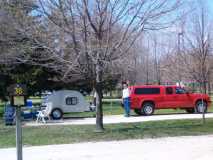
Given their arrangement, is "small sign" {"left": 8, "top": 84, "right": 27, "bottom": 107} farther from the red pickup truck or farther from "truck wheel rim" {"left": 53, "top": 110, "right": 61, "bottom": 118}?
the red pickup truck

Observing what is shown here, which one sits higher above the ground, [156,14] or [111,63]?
[156,14]

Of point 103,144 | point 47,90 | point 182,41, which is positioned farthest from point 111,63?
point 47,90

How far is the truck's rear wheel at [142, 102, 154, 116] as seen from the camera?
2903cm

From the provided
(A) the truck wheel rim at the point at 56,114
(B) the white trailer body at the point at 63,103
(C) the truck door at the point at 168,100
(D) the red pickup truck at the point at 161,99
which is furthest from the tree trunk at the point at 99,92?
(C) the truck door at the point at 168,100

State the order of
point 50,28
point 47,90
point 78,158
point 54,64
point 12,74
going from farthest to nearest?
point 47,90
point 12,74
point 54,64
point 50,28
point 78,158

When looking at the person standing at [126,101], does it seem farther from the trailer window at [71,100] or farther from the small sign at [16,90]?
the small sign at [16,90]

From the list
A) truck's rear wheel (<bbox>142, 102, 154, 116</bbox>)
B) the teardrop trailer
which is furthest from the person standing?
the teardrop trailer

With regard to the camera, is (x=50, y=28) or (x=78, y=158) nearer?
(x=78, y=158)

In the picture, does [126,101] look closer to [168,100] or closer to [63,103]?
[168,100]

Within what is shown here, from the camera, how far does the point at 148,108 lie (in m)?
29.2

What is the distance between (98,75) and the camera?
55.4 ft

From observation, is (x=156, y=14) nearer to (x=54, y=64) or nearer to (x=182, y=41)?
(x=54, y=64)

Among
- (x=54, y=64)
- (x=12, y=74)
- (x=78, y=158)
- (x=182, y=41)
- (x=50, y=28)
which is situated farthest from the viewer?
(x=12, y=74)

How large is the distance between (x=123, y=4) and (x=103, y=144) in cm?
473
